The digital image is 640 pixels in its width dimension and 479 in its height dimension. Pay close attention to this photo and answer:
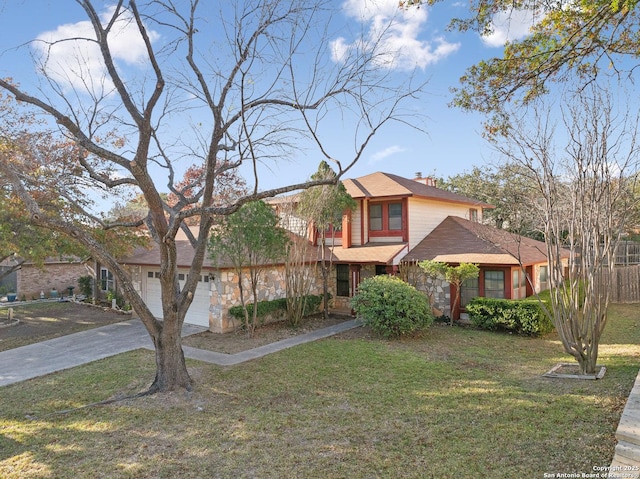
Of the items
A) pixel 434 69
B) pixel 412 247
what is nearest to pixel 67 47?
pixel 434 69

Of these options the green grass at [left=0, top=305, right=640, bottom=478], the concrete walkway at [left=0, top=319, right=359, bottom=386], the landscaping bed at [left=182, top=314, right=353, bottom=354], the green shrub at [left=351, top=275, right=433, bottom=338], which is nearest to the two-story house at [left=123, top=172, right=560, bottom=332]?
the landscaping bed at [left=182, top=314, right=353, bottom=354]

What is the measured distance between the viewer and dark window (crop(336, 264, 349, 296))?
16.2m

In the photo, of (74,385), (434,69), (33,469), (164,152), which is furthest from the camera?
(164,152)

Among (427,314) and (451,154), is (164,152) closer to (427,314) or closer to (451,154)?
(451,154)

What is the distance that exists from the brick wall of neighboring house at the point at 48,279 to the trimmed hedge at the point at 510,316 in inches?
780

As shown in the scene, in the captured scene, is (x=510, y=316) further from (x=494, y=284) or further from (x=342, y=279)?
(x=342, y=279)

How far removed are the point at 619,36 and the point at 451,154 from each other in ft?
15.1

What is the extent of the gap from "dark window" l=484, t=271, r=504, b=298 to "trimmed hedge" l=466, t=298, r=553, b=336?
968 mm

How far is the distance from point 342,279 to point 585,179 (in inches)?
414

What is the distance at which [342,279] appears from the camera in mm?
16406

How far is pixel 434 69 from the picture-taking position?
6.34 metres

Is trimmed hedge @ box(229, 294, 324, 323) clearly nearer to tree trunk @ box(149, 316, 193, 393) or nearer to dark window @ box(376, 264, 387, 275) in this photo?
dark window @ box(376, 264, 387, 275)

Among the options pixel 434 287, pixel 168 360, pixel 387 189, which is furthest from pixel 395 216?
pixel 168 360

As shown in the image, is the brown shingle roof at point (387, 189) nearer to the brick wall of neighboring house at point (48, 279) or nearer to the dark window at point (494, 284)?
the dark window at point (494, 284)
